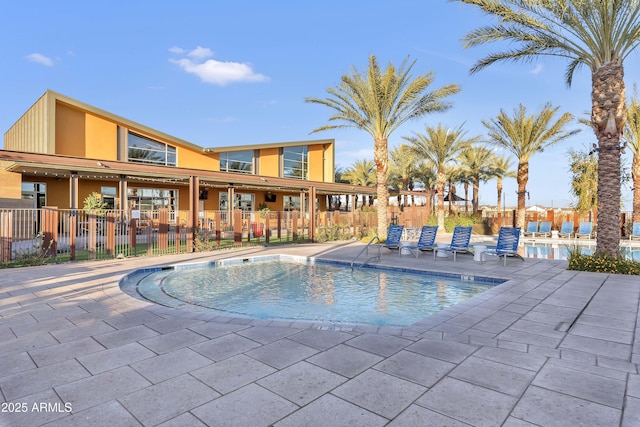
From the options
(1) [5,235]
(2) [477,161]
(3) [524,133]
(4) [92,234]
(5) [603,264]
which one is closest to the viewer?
(5) [603,264]

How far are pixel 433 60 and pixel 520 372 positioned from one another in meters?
15.4

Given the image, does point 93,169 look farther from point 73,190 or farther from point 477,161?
point 477,161

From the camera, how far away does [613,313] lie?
527 centimetres

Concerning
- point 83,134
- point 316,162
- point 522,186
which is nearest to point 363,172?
point 316,162

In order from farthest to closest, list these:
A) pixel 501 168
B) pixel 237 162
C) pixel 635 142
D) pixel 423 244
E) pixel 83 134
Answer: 1. pixel 501 168
2. pixel 237 162
3. pixel 83 134
4. pixel 635 142
5. pixel 423 244

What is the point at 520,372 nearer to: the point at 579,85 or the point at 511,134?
the point at 579,85

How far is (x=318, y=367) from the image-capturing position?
3396 millimetres

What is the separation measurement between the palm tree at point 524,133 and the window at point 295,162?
15013 millimetres

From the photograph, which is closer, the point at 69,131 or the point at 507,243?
the point at 507,243

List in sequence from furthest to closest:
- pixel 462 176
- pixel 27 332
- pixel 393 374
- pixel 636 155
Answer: pixel 462 176 → pixel 636 155 → pixel 27 332 → pixel 393 374

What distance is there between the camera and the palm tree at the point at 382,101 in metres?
15.7

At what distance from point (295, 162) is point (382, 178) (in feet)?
46.5

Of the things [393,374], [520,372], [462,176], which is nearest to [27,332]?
[393,374]

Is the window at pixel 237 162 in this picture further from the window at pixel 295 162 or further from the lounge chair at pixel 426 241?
the lounge chair at pixel 426 241
